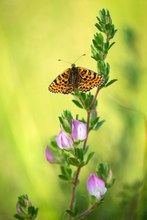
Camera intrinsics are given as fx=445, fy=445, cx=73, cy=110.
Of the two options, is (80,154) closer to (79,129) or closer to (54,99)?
(79,129)

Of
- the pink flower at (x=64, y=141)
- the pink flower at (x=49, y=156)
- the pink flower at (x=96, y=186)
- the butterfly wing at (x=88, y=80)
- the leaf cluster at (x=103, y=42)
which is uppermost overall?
the leaf cluster at (x=103, y=42)

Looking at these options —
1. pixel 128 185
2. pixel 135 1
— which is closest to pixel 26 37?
pixel 135 1

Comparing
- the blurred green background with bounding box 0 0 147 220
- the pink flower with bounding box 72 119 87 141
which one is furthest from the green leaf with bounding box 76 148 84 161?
the blurred green background with bounding box 0 0 147 220

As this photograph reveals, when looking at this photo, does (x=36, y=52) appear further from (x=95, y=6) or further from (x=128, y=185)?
(x=128, y=185)

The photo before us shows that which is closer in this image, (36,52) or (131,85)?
(131,85)

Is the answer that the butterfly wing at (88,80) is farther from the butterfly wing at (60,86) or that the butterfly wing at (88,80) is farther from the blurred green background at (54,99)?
the blurred green background at (54,99)

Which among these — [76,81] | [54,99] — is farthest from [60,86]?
[54,99]

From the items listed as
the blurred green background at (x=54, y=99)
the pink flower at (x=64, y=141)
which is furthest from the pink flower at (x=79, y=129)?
the blurred green background at (x=54, y=99)

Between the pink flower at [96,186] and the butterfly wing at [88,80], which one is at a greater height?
the butterfly wing at [88,80]
